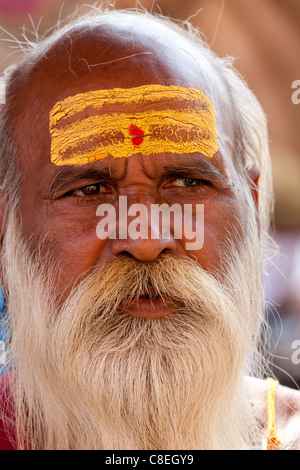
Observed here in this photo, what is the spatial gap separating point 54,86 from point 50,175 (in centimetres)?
28

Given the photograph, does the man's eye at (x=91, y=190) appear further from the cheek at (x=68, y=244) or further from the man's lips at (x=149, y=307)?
the man's lips at (x=149, y=307)

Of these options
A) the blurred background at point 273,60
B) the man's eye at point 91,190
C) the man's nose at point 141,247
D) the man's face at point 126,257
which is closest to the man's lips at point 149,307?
the man's face at point 126,257

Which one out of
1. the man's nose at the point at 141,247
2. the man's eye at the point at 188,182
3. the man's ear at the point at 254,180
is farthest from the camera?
the man's ear at the point at 254,180

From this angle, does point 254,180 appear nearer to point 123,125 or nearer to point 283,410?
point 123,125

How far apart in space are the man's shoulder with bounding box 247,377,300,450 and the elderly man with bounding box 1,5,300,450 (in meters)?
0.02

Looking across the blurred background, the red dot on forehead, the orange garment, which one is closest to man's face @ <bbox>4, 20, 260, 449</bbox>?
the red dot on forehead

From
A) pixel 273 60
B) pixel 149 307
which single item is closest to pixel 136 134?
pixel 149 307

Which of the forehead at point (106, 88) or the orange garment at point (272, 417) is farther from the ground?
the forehead at point (106, 88)

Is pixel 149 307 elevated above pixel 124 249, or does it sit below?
below

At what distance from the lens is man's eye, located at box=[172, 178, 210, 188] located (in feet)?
5.48

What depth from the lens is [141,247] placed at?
1.44m

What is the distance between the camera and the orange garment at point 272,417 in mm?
1875

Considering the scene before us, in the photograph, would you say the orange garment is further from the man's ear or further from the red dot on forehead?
the red dot on forehead

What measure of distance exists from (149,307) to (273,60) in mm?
2691
